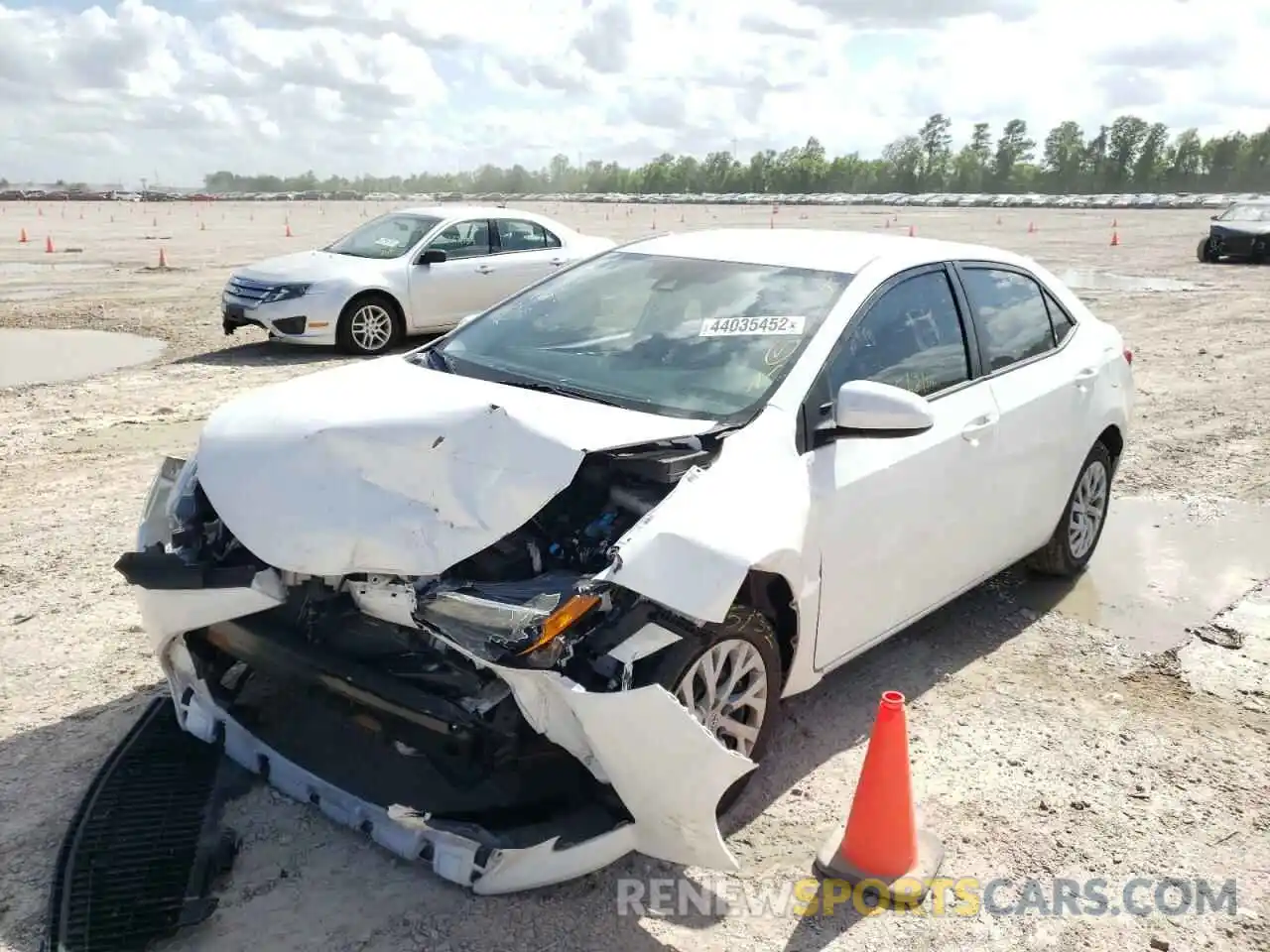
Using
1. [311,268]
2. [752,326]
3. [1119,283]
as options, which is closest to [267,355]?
[311,268]

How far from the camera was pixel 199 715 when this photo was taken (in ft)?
11.3

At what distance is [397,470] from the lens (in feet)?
10.1

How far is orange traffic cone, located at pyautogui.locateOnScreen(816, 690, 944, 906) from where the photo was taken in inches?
120

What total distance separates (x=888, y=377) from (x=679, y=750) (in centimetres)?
179

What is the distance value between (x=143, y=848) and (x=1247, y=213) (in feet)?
85.6

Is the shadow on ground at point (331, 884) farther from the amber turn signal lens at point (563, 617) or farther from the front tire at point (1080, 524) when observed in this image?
the front tire at point (1080, 524)

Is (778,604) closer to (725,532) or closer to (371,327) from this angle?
(725,532)

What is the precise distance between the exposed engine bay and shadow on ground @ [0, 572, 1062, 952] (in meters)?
0.24

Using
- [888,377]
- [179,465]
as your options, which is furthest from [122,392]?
[888,377]

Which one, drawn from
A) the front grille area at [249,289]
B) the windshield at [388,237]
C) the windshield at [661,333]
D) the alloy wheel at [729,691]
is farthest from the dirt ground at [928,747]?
the windshield at [388,237]

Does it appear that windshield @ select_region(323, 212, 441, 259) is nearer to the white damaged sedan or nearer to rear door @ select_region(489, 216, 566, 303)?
rear door @ select_region(489, 216, 566, 303)

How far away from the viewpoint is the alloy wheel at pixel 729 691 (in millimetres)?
3070

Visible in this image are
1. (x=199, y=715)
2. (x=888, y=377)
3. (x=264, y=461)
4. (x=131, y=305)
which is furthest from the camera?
(x=131, y=305)

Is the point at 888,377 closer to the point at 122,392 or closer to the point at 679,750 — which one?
the point at 679,750
